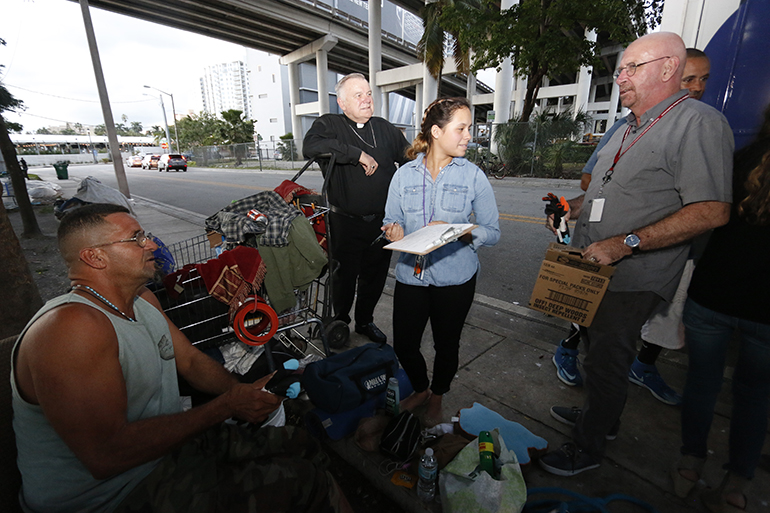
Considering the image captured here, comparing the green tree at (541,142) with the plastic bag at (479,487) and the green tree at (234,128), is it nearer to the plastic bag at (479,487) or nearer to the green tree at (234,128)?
the plastic bag at (479,487)

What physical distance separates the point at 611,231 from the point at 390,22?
54683 mm

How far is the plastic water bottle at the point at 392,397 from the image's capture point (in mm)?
2303

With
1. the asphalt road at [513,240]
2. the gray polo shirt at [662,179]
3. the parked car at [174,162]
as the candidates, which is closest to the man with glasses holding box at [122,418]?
the gray polo shirt at [662,179]

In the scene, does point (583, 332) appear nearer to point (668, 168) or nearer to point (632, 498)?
point (632, 498)

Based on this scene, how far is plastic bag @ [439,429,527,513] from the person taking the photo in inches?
65.9

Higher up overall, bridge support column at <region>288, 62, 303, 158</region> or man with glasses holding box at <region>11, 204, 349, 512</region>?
bridge support column at <region>288, 62, 303, 158</region>

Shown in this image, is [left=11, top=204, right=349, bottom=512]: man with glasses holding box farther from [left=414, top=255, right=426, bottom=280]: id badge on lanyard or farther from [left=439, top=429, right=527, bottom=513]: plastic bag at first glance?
[left=414, top=255, right=426, bottom=280]: id badge on lanyard

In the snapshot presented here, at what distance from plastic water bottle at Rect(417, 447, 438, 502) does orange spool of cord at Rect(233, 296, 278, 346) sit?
1.27m

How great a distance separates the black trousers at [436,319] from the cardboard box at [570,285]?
0.42 meters

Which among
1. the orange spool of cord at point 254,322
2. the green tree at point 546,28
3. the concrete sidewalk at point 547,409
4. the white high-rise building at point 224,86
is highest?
the white high-rise building at point 224,86

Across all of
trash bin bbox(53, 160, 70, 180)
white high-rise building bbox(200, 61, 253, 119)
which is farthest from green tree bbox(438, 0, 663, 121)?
white high-rise building bbox(200, 61, 253, 119)

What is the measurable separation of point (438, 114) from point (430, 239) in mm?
805

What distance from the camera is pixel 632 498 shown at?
1.88 m

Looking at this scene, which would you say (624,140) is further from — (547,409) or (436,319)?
(547,409)
